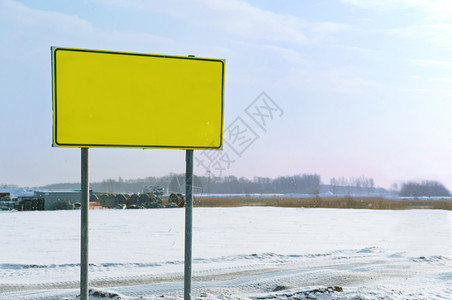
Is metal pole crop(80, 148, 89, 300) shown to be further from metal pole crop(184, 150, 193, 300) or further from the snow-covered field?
the snow-covered field

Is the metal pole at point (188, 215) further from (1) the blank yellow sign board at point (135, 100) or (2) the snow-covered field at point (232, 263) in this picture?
(2) the snow-covered field at point (232, 263)

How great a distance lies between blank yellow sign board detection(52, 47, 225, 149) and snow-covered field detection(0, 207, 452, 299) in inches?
124

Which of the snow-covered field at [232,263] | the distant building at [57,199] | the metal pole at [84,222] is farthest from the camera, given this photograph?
the distant building at [57,199]

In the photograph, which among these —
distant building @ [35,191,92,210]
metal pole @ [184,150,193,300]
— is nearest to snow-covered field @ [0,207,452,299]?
metal pole @ [184,150,193,300]

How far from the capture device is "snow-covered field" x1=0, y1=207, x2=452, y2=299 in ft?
22.9

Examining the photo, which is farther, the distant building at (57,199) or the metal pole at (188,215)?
the distant building at (57,199)

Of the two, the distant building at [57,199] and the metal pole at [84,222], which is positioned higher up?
the metal pole at [84,222]

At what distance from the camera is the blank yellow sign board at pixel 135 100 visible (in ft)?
12.5

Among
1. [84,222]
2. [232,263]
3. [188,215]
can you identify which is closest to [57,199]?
[232,263]

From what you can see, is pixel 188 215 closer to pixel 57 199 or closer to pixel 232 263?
pixel 232 263

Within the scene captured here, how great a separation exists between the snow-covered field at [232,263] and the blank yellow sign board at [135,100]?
10.4ft

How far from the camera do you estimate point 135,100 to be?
398 cm

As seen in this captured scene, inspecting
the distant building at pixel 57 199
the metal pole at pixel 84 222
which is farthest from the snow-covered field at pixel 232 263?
the distant building at pixel 57 199

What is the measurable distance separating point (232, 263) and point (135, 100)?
651 centimetres
